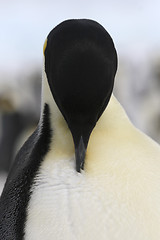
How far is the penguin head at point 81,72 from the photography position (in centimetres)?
78

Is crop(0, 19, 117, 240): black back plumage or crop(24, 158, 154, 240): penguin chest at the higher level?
crop(0, 19, 117, 240): black back plumage

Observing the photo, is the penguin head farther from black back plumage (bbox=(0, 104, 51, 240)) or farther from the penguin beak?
black back plumage (bbox=(0, 104, 51, 240))

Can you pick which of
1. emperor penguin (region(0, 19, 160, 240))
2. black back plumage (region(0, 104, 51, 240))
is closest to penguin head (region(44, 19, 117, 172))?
emperor penguin (region(0, 19, 160, 240))

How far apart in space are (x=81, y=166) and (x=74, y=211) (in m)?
0.08

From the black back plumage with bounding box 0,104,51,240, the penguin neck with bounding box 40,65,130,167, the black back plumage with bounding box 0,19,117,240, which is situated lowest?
the black back plumage with bounding box 0,104,51,240

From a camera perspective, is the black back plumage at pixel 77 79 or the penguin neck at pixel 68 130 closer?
the black back plumage at pixel 77 79

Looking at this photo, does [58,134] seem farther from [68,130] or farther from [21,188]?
[21,188]

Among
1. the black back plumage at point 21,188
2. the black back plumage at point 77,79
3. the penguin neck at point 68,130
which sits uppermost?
the black back plumage at point 77,79

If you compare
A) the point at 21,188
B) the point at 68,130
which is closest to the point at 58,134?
the point at 68,130

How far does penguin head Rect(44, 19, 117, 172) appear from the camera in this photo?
78 centimetres

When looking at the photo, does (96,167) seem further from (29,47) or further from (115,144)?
(29,47)

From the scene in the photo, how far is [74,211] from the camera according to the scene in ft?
2.74

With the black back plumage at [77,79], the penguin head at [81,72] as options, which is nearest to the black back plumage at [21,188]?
the black back plumage at [77,79]

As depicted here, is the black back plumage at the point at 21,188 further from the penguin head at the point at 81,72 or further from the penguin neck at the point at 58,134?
the penguin head at the point at 81,72
